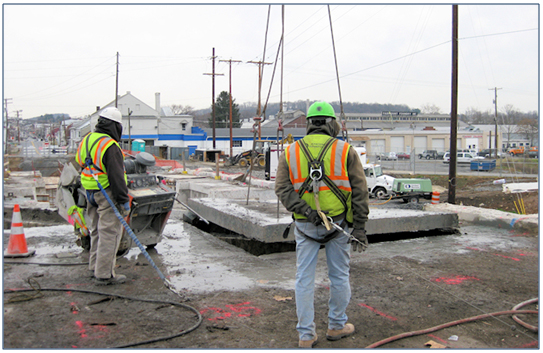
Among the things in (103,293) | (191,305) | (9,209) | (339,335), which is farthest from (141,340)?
(9,209)

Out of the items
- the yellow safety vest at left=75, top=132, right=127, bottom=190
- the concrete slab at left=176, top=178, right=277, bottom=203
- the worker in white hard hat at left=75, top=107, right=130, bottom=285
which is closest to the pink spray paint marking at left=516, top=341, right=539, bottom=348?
the worker in white hard hat at left=75, top=107, right=130, bottom=285

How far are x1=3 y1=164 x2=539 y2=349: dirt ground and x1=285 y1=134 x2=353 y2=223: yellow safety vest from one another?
1.06m

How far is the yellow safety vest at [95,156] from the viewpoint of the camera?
183 inches

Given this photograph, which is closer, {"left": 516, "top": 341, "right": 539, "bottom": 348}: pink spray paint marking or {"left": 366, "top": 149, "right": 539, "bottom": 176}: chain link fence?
{"left": 516, "top": 341, "right": 539, "bottom": 348}: pink spray paint marking

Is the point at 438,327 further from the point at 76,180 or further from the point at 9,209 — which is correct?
the point at 9,209

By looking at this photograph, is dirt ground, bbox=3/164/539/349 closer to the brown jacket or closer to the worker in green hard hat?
the worker in green hard hat

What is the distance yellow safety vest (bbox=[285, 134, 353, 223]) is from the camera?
3.34m

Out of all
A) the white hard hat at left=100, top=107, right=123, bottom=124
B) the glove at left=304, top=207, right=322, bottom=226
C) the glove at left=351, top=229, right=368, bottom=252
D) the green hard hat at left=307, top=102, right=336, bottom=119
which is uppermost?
the white hard hat at left=100, top=107, right=123, bottom=124

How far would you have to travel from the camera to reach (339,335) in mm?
3371

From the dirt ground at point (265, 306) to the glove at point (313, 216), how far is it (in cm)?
92

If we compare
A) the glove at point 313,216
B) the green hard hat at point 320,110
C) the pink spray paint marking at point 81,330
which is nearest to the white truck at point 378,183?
the green hard hat at point 320,110

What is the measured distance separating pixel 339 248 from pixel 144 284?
2.41 meters

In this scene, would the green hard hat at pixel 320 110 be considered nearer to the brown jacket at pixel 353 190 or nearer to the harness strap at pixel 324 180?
the brown jacket at pixel 353 190

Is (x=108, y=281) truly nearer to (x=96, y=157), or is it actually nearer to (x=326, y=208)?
(x=96, y=157)
